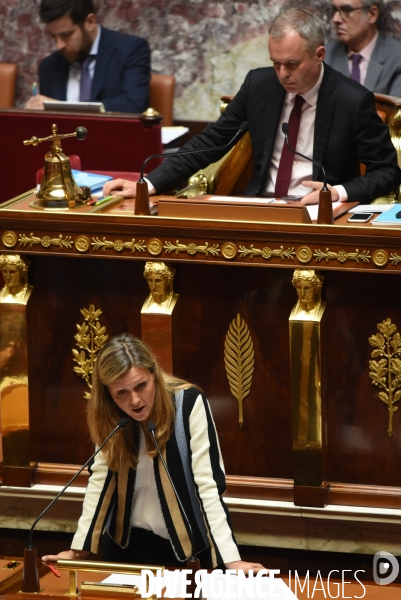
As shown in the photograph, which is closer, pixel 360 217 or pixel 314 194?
pixel 360 217

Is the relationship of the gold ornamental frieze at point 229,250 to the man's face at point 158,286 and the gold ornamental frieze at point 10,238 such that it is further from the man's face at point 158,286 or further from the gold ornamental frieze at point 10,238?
the gold ornamental frieze at point 10,238

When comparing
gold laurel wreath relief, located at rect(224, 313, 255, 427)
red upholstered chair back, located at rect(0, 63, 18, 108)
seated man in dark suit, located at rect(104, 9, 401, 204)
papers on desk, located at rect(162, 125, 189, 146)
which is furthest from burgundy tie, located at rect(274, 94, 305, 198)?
red upholstered chair back, located at rect(0, 63, 18, 108)

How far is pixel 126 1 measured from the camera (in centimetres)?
688

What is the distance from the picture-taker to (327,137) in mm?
4000

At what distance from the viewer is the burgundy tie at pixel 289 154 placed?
4.09 m

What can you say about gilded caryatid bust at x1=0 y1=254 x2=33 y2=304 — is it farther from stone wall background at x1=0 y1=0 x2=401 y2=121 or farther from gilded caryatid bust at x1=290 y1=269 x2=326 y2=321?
stone wall background at x1=0 y1=0 x2=401 y2=121

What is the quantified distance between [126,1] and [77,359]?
3478 mm

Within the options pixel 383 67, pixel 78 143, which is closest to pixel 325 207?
pixel 78 143

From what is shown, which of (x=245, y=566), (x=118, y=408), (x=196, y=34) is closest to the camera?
(x=245, y=566)

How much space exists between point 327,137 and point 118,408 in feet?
4.69

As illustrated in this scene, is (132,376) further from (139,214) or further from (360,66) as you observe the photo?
(360,66)

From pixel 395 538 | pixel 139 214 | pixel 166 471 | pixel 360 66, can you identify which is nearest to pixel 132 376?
pixel 166 471

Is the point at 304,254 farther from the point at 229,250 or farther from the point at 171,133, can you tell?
the point at 171,133

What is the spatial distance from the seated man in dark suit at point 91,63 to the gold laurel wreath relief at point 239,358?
110 inches
